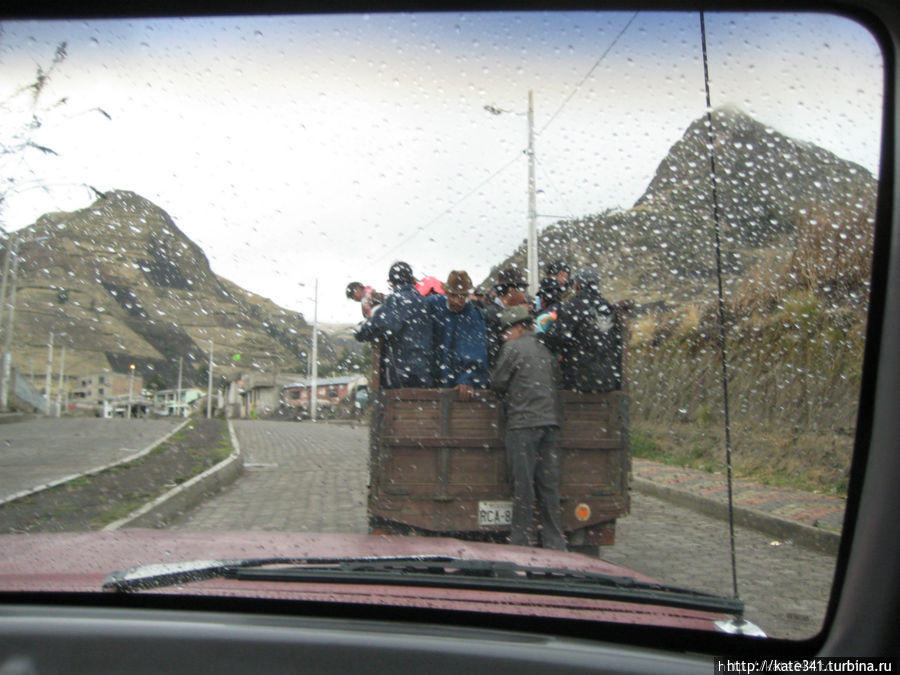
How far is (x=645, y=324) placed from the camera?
18.5 ft

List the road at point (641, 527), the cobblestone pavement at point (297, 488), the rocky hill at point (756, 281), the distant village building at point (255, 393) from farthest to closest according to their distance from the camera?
the cobblestone pavement at point (297, 488)
the distant village building at point (255, 393)
the road at point (641, 527)
the rocky hill at point (756, 281)

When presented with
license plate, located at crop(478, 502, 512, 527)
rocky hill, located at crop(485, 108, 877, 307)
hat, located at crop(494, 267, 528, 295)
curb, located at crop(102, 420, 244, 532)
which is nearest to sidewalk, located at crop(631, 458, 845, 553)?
rocky hill, located at crop(485, 108, 877, 307)

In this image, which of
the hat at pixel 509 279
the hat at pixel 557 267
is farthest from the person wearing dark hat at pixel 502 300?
the hat at pixel 557 267

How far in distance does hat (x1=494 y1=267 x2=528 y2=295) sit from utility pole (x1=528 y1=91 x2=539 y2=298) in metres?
0.21

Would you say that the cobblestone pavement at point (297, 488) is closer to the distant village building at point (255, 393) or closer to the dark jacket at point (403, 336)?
the distant village building at point (255, 393)

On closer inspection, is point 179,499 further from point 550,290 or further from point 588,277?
point 588,277

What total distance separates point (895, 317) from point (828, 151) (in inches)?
30.8

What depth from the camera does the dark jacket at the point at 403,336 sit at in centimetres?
486

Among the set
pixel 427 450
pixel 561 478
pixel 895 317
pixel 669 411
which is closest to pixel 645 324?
pixel 669 411

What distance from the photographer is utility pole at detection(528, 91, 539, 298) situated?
3.75 m

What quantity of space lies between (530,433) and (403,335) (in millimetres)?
1081

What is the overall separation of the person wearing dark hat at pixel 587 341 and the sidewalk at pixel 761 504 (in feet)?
2.71

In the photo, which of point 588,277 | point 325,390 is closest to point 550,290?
point 588,277

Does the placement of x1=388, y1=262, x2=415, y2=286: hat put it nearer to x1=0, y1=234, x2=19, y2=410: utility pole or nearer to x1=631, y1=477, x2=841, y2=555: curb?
x1=0, y1=234, x2=19, y2=410: utility pole
